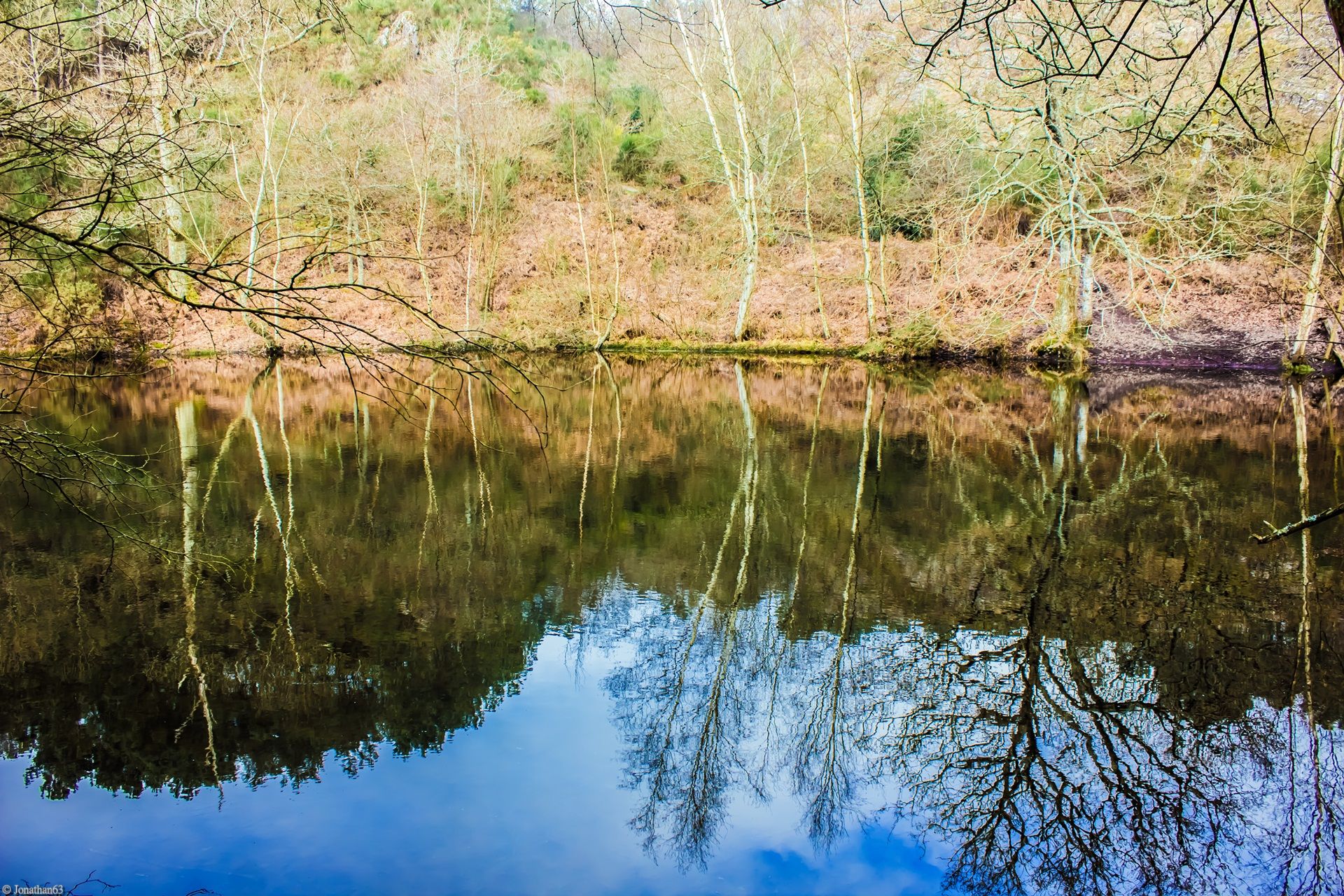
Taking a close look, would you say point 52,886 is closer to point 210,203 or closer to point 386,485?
point 386,485

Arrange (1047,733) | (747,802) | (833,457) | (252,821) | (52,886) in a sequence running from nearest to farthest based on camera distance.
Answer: (52,886) → (252,821) → (747,802) → (1047,733) → (833,457)

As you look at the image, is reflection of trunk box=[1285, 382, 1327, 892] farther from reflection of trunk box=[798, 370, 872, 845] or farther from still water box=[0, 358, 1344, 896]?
reflection of trunk box=[798, 370, 872, 845]

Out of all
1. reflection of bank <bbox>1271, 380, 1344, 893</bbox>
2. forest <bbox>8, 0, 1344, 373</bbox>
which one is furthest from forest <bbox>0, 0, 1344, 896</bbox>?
forest <bbox>8, 0, 1344, 373</bbox>

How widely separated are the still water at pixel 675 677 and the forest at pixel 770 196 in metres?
8.96

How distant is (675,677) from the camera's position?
16.2 feet

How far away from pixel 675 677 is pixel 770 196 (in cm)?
2215

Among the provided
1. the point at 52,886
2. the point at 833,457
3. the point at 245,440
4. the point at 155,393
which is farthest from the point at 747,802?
the point at 155,393

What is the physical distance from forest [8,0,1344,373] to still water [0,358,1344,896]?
8962 millimetres

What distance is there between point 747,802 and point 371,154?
26370 millimetres

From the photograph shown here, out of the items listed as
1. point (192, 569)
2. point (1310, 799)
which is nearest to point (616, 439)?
point (192, 569)

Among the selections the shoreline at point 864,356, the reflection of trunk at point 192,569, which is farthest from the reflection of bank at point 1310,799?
the shoreline at point 864,356

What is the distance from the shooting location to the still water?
348 centimetres

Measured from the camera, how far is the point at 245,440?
1120 centimetres

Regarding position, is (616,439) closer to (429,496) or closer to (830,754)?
(429,496)
